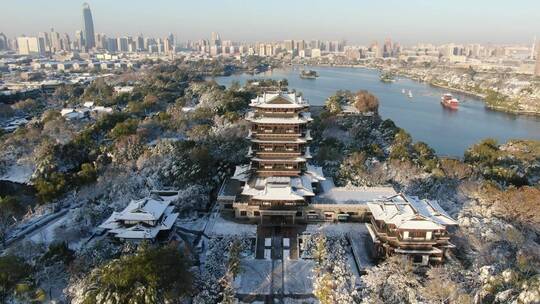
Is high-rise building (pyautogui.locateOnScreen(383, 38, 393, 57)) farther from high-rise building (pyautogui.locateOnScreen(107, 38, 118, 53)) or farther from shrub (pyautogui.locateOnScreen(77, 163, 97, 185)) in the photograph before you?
shrub (pyautogui.locateOnScreen(77, 163, 97, 185))

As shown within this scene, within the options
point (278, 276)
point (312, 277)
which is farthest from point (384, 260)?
point (278, 276)

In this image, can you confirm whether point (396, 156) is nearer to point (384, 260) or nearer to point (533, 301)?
point (384, 260)

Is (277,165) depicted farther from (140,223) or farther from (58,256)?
(58,256)

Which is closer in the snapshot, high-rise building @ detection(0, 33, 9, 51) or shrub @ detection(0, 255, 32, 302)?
shrub @ detection(0, 255, 32, 302)

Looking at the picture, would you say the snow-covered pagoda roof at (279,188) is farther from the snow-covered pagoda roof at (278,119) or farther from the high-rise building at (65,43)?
the high-rise building at (65,43)

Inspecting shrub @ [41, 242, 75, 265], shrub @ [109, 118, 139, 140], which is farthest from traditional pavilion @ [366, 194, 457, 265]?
shrub @ [109, 118, 139, 140]

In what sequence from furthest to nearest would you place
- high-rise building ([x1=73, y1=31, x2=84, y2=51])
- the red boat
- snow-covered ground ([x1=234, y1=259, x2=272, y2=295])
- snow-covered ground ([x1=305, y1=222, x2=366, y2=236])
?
high-rise building ([x1=73, y1=31, x2=84, y2=51]), the red boat, snow-covered ground ([x1=305, y1=222, x2=366, y2=236]), snow-covered ground ([x1=234, y1=259, x2=272, y2=295])

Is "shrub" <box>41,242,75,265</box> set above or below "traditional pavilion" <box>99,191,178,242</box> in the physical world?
below

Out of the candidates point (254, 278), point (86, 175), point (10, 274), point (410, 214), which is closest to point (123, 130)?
point (86, 175)

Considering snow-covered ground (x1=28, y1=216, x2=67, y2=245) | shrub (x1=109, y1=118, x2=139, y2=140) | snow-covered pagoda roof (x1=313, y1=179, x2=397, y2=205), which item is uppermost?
shrub (x1=109, y1=118, x2=139, y2=140)
